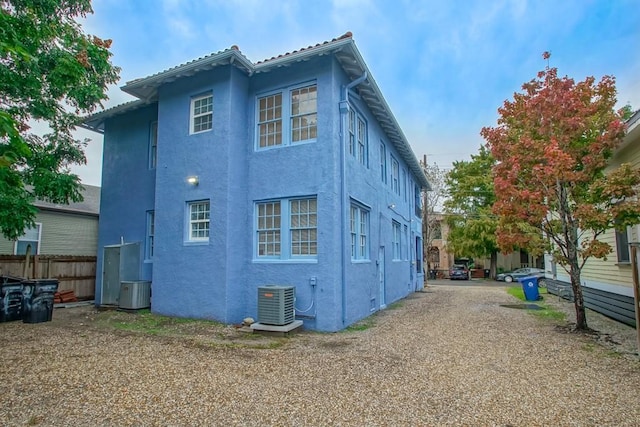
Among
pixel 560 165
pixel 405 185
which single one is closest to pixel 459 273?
pixel 405 185

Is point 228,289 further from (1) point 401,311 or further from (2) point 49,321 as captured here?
(1) point 401,311

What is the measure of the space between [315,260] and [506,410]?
510 cm

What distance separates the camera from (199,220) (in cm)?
968

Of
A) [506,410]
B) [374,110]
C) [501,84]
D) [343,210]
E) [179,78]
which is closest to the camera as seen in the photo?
[506,410]

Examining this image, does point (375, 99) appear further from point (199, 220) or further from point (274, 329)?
point (274, 329)

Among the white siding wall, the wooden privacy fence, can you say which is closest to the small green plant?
the wooden privacy fence

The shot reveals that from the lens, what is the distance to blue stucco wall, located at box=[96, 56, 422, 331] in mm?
8609

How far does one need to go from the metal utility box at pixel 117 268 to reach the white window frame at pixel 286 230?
441 centimetres

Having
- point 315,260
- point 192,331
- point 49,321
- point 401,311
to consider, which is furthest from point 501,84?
point 49,321

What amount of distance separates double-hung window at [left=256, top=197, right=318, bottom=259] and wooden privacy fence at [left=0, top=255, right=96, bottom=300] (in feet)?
25.0

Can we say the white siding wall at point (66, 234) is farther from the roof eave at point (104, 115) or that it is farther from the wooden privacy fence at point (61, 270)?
the roof eave at point (104, 115)

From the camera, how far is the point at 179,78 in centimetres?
1009

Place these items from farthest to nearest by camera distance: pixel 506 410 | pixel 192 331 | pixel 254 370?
pixel 192 331, pixel 254 370, pixel 506 410

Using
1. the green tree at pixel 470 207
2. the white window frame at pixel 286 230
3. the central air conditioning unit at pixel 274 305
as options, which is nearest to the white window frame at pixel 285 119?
the white window frame at pixel 286 230
